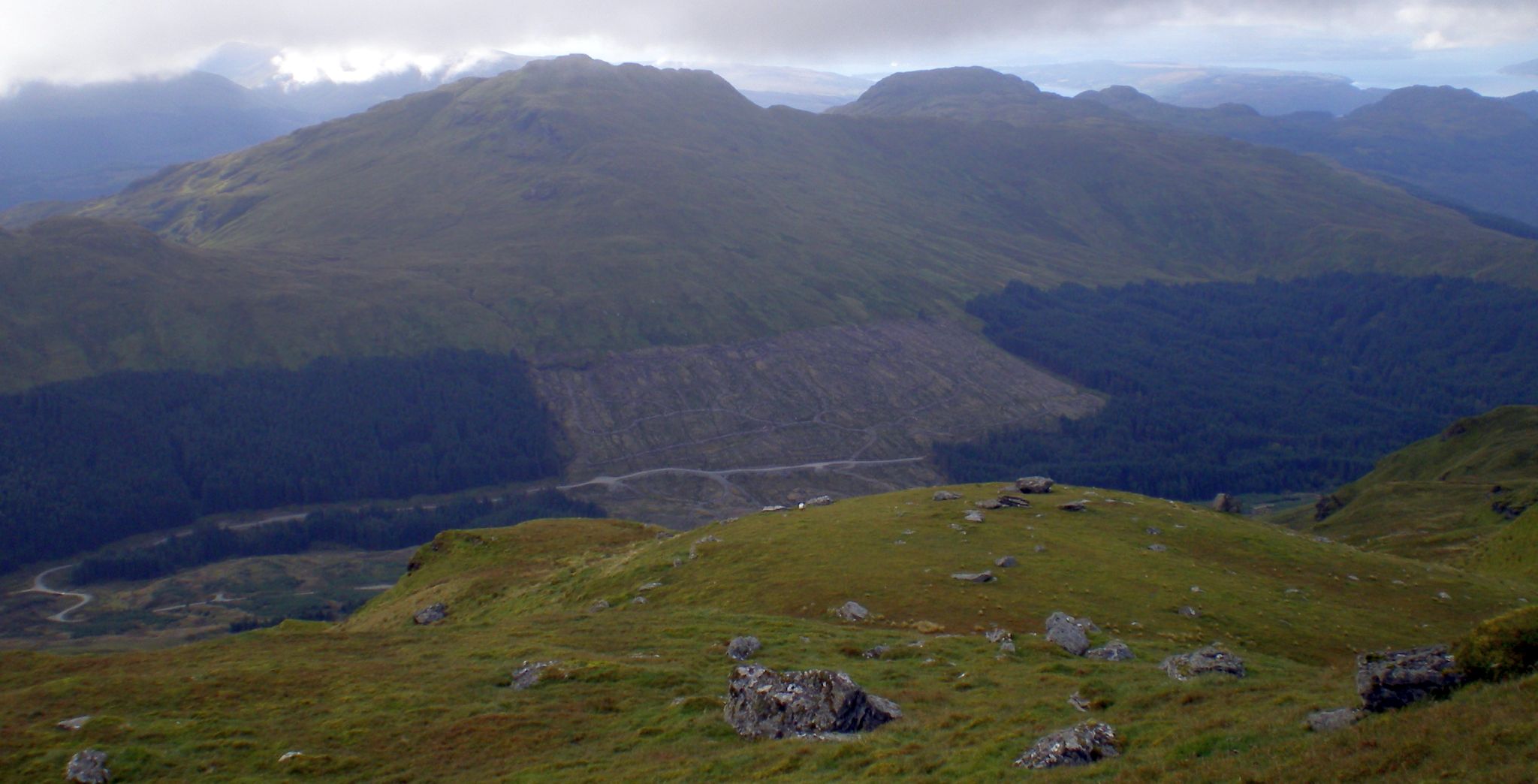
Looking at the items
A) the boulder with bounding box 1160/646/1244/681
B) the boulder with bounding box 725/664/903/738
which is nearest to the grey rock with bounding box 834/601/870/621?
the boulder with bounding box 725/664/903/738

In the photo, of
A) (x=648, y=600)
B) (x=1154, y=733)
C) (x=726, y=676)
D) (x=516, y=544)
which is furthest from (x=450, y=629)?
(x=1154, y=733)

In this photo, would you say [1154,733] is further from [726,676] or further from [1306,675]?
[726,676]

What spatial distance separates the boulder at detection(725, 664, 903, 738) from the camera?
3306 centimetres

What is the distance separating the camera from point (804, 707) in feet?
110

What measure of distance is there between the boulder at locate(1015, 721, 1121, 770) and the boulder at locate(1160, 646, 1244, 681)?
430 inches

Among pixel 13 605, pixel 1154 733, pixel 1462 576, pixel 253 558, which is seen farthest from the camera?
pixel 253 558

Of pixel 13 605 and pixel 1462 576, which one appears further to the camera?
pixel 13 605

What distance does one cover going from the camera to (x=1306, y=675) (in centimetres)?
3797

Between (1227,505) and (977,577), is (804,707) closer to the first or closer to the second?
(977,577)

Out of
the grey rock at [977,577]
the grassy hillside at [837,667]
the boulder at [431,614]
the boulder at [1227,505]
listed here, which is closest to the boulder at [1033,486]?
the grassy hillside at [837,667]

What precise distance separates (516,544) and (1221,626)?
60.6m

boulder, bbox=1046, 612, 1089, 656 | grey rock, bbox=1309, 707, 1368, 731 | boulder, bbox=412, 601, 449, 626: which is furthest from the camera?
boulder, bbox=412, 601, 449, 626

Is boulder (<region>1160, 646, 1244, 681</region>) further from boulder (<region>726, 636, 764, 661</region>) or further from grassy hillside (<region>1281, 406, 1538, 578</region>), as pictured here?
grassy hillside (<region>1281, 406, 1538, 578</region>)

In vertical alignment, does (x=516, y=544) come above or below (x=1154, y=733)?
below
